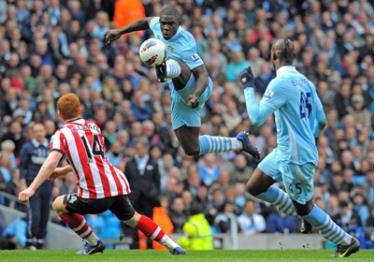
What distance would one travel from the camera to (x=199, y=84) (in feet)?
48.7

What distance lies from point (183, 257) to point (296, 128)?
181 centimetres

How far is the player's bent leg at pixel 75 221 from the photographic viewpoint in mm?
13820

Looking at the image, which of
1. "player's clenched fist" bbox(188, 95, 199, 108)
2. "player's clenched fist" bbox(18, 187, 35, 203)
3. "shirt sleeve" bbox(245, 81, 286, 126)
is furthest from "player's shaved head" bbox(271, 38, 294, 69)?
"player's clenched fist" bbox(18, 187, 35, 203)

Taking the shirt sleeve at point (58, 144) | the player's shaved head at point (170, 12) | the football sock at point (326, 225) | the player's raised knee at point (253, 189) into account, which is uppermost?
the player's shaved head at point (170, 12)

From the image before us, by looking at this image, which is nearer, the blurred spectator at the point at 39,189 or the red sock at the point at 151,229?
the red sock at the point at 151,229

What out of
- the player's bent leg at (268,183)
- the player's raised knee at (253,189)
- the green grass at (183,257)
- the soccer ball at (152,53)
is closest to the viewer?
the green grass at (183,257)

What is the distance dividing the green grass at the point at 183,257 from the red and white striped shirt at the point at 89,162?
0.73m

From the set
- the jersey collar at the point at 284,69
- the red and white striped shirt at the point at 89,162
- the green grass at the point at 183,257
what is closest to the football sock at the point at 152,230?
the green grass at the point at 183,257

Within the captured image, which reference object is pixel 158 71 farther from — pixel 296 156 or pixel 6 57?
pixel 6 57

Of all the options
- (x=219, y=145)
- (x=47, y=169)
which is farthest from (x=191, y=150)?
(x=47, y=169)

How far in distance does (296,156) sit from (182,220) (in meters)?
7.13

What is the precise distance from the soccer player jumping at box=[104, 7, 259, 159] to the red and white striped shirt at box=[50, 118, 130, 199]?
4.41 ft

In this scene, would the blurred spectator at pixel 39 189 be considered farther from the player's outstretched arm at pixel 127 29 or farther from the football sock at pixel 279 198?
the football sock at pixel 279 198

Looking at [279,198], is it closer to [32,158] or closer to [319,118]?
[319,118]
